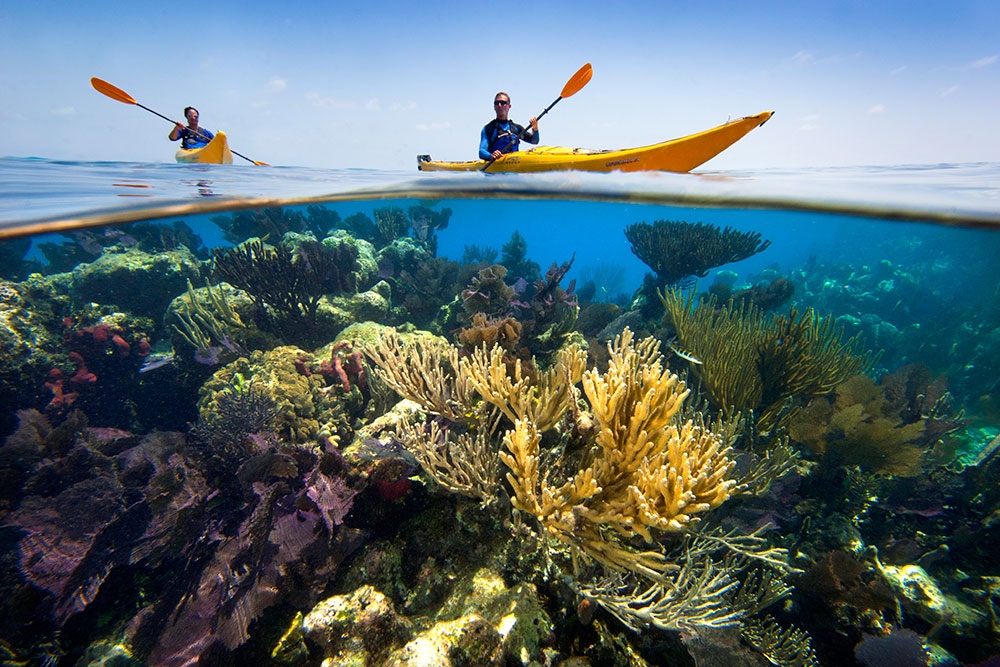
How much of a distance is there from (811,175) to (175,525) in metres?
11.6

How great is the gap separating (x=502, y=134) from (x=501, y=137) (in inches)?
2.8

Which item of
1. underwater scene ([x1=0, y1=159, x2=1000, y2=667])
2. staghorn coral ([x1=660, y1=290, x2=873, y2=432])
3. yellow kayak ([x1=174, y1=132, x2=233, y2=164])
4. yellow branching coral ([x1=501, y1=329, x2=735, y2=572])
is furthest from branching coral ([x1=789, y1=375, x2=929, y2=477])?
yellow kayak ([x1=174, y1=132, x2=233, y2=164])

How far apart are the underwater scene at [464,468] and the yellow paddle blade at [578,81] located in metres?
1.53

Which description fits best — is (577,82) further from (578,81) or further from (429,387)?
(429,387)

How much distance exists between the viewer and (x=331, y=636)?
2.44m

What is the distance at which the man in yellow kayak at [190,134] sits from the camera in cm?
943

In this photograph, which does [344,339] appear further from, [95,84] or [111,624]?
[95,84]

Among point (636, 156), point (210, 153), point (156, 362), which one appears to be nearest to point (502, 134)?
point (636, 156)

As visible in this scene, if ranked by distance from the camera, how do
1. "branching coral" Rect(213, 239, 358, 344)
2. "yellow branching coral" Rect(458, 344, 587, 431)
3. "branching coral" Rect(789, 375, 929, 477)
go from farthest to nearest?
"branching coral" Rect(213, 239, 358, 344) → "branching coral" Rect(789, 375, 929, 477) → "yellow branching coral" Rect(458, 344, 587, 431)

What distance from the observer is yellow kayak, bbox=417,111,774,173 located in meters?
5.90

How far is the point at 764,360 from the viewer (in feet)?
17.3

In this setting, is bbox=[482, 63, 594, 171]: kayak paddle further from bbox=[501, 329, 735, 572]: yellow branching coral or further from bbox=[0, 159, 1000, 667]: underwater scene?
bbox=[501, 329, 735, 572]: yellow branching coral

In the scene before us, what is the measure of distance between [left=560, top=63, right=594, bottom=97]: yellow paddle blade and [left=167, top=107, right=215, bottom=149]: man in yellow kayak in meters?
8.43

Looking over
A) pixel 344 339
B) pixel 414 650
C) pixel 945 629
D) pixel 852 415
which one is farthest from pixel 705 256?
pixel 414 650
